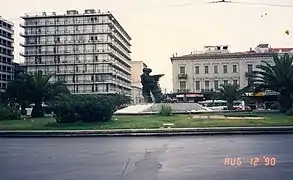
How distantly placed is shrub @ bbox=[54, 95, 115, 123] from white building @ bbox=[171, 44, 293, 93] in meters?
50.7

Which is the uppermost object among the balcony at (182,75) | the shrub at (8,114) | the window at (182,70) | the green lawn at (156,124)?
the window at (182,70)

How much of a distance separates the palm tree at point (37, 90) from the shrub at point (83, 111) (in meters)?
15.5

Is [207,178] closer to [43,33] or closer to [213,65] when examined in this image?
[213,65]

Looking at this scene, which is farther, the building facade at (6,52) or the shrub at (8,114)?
the building facade at (6,52)

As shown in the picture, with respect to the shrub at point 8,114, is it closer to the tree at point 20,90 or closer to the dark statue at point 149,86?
the tree at point 20,90

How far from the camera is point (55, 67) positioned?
9394 cm

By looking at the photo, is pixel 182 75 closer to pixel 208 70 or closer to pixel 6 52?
pixel 208 70

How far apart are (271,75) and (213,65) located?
124 ft

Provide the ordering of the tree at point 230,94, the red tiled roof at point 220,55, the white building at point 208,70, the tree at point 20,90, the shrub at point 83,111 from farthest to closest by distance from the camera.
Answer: the white building at point 208,70
the red tiled roof at point 220,55
the tree at point 230,94
the tree at point 20,90
the shrub at point 83,111

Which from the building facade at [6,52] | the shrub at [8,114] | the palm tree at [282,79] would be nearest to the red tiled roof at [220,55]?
the palm tree at [282,79]

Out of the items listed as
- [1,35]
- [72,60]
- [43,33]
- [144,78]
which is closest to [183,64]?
[144,78]
